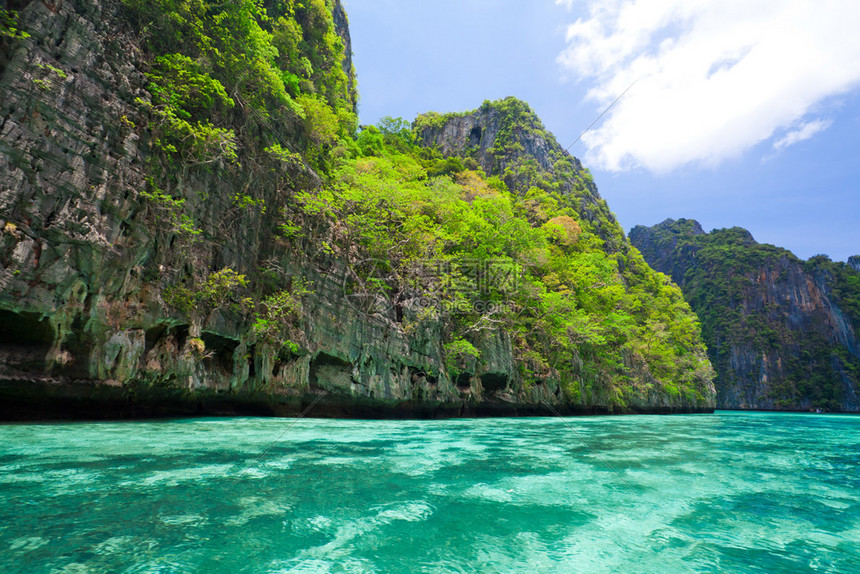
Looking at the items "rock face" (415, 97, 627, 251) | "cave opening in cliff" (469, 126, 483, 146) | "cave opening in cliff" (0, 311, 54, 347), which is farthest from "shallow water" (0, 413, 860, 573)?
"cave opening in cliff" (469, 126, 483, 146)

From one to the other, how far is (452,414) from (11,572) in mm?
15217

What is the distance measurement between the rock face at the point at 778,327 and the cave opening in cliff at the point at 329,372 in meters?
74.0

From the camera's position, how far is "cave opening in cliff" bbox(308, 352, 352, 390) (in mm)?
12703

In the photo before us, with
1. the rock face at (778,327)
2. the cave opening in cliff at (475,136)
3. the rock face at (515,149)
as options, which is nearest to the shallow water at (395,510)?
the rock face at (515,149)

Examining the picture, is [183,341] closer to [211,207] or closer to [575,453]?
[211,207]

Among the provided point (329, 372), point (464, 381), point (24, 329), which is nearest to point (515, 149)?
point (464, 381)

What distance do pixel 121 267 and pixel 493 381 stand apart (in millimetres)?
14271

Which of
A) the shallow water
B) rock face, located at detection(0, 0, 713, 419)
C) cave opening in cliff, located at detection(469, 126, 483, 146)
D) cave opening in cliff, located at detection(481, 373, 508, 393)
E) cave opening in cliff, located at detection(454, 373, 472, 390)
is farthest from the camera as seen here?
cave opening in cliff, located at detection(469, 126, 483, 146)

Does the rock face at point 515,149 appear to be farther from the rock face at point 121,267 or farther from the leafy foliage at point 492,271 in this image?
the rock face at point 121,267

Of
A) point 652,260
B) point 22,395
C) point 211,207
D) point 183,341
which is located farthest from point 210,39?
point 652,260

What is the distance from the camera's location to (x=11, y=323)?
280 inches

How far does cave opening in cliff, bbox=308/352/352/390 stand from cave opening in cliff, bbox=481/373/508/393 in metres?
6.79

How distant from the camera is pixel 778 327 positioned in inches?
2618

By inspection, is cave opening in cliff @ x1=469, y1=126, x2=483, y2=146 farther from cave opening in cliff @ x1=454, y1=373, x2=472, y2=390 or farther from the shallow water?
the shallow water
